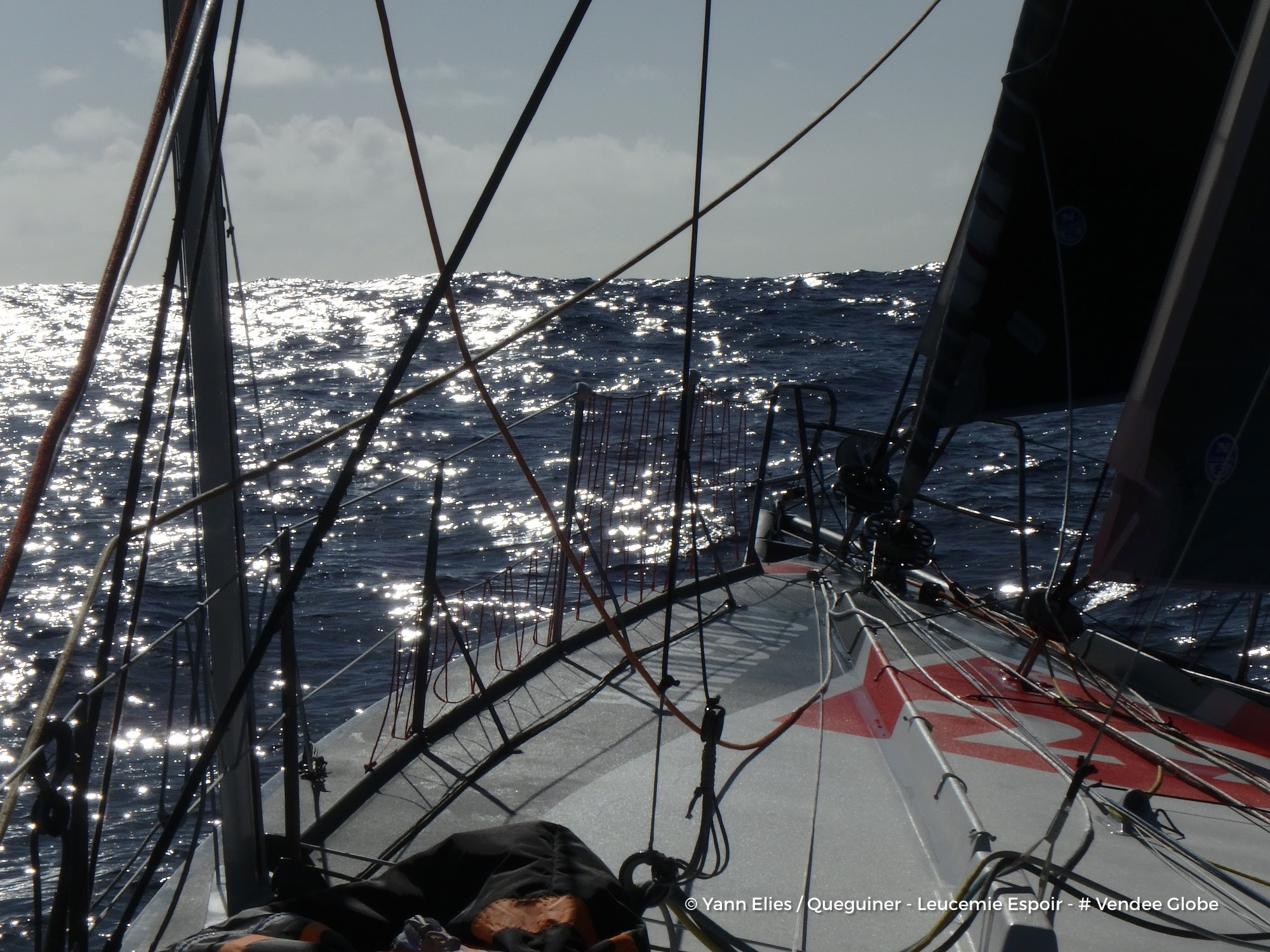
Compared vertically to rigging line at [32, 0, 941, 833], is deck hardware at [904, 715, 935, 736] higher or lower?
lower

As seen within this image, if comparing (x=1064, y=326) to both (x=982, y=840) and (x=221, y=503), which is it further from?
(x=221, y=503)

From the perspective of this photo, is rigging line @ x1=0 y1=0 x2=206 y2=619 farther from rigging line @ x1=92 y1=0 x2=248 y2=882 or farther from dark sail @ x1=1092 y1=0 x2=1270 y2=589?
dark sail @ x1=1092 y1=0 x2=1270 y2=589

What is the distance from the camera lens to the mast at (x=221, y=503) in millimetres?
2383

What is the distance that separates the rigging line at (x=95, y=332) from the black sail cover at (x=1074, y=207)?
135 inches

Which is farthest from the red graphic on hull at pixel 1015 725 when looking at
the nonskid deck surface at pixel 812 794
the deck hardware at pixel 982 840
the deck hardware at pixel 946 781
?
the deck hardware at pixel 982 840

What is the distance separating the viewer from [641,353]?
24.7 metres

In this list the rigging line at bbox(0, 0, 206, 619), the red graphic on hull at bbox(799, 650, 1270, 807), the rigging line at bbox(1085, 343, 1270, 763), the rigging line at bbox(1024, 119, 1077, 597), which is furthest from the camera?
the rigging line at bbox(1024, 119, 1077, 597)

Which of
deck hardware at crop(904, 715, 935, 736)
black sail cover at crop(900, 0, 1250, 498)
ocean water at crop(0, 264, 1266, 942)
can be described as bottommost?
ocean water at crop(0, 264, 1266, 942)

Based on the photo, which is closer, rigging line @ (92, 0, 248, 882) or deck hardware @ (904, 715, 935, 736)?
rigging line @ (92, 0, 248, 882)

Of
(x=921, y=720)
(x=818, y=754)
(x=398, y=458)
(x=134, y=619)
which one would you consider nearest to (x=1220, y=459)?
(x=921, y=720)

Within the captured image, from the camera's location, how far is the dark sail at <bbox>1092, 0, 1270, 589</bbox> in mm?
3178

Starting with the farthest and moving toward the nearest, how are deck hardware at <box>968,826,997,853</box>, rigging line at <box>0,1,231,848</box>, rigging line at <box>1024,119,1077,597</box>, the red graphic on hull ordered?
rigging line at <box>1024,119,1077,597</box> → the red graphic on hull → deck hardware at <box>968,826,997,853</box> → rigging line at <box>0,1,231,848</box>

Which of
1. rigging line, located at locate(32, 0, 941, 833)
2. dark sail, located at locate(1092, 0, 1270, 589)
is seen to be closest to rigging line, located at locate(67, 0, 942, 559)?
rigging line, located at locate(32, 0, 941, 833)

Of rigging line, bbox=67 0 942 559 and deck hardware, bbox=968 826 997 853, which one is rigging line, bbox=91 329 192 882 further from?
deck hardware, bbox=968 826 997 853
